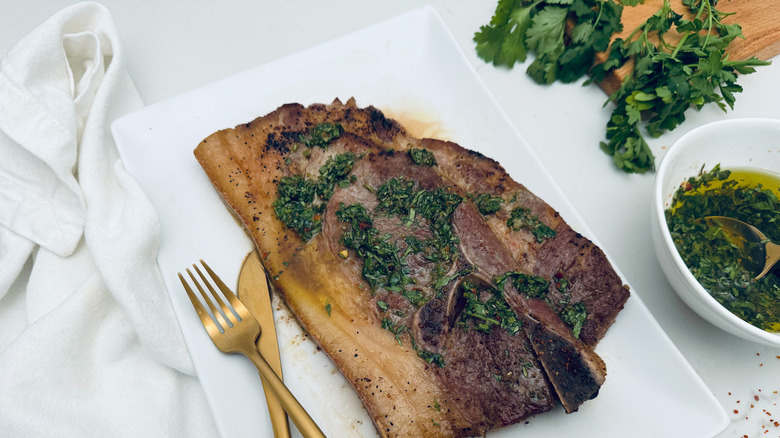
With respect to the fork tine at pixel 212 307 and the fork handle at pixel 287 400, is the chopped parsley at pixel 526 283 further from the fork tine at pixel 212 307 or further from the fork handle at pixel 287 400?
the fork tine at pixel 212 307

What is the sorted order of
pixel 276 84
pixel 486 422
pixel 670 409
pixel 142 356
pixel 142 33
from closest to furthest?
pixel 486 422
pixel 670 409
pixel 142 356
pixel 276 84
pixel 142 33

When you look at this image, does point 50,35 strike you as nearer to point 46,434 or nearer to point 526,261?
point 46,434

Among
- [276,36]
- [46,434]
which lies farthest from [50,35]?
[46,434]

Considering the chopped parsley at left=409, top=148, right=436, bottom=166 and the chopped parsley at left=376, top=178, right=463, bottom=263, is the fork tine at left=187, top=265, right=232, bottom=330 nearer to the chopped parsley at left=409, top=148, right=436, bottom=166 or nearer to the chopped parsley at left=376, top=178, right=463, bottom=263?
the chopped parsley at left=376, top=178, right=463, bottom=263

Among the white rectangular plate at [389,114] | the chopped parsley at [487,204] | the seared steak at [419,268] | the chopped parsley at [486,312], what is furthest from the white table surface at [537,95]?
the chopped parsley at [486,312]

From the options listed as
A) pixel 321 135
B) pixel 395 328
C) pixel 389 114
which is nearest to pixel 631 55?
pixel 389 114
